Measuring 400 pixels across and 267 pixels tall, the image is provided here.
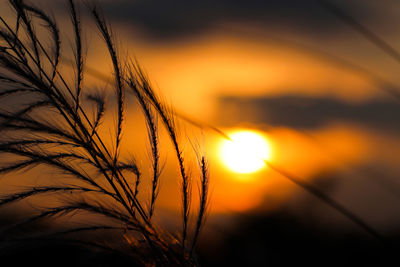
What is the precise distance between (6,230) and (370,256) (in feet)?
5.36

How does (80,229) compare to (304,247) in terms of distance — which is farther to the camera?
(304,247)

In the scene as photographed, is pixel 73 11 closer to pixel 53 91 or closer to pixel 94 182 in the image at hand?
pixel 53 91

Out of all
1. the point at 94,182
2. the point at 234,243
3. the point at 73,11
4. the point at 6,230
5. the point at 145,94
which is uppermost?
the point at 73,11

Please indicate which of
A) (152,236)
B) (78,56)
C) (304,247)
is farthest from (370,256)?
(78,56)

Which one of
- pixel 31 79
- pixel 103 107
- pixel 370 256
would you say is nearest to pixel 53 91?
pixel 31 79

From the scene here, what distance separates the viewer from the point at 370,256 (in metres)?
2.06

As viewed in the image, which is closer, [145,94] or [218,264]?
[145,94]

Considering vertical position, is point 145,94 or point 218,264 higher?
point 145,94

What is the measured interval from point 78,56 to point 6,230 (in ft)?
1.74

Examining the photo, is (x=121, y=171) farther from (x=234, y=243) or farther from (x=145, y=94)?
(x=234, y=243)

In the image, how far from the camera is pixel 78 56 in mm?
1287

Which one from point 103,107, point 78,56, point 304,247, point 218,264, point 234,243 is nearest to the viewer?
point 78,56

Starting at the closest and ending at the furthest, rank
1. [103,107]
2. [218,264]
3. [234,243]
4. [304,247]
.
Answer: [103,107], [234,243], [218,264], [304,247]

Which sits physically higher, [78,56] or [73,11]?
[73,11]
